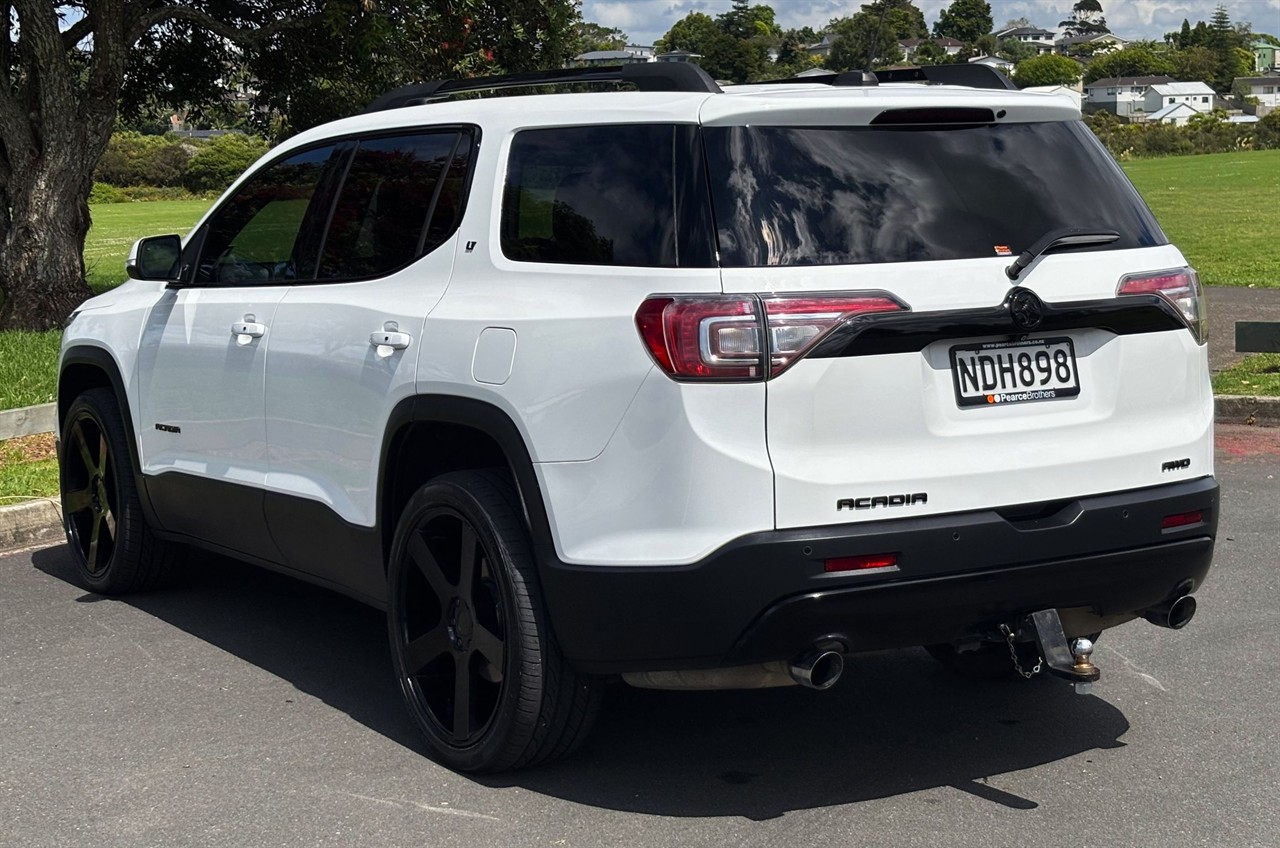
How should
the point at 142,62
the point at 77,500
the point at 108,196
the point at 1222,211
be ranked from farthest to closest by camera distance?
the point at 108,196, the point at 1222,211, the point at 142,62, the point at 77,500

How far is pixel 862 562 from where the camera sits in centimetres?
399

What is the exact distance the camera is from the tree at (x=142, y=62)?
17.1m

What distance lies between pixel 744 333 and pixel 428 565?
1322mm

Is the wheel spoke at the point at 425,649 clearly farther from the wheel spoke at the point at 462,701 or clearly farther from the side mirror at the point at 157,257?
the side mirror at the point at 157,257

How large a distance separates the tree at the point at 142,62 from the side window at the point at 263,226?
36.6 feet

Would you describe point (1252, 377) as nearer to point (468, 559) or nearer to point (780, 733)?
point (780, 733)

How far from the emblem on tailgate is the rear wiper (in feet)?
2.08

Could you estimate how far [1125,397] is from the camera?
173 inches

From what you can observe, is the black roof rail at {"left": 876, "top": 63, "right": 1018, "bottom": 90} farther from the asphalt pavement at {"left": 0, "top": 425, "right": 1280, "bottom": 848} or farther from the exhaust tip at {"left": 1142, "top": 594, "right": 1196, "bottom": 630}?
the asphalt pavement at {"left": 0, "top": 425, "right": 1280, "bottom": 848}

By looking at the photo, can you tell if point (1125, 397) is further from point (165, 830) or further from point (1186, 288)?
point (165, 830)

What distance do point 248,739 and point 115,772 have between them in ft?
1.39

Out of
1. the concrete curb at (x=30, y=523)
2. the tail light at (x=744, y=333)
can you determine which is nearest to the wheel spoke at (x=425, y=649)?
the tail light at (x=744, y=333)

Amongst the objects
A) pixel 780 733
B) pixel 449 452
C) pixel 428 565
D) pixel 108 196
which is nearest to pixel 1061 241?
pixel 780 733

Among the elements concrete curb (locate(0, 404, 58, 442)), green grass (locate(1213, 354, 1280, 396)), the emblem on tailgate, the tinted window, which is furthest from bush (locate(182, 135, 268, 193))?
the emblem on tailgate
